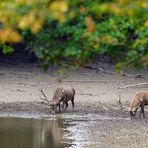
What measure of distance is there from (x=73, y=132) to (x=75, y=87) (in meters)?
8.98

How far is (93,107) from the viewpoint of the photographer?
22859mm

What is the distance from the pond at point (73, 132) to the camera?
15.7m

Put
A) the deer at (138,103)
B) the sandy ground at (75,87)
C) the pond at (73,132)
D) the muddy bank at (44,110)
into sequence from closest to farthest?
1. the pond at (73,132)
2. the muddy bank at (44,110)
3. the deer at (138,103)
4. the sandy ground at (75,87)

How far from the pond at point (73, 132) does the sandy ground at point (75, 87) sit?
1571 millimetres

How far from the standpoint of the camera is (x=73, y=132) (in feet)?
57.5

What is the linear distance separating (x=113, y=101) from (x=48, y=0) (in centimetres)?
1921

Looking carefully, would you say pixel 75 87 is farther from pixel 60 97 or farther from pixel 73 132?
pixel 73 132

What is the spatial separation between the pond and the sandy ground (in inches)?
61.9

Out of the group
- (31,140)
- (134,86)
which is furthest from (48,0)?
(134,86)

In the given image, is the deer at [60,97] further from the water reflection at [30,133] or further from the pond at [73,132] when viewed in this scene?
the water reflection at [30,133]

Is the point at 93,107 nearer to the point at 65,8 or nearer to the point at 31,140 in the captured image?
the point at 31,140

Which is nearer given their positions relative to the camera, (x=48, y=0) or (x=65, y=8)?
(x=65, y=8)

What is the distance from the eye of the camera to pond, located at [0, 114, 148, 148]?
15.7 m

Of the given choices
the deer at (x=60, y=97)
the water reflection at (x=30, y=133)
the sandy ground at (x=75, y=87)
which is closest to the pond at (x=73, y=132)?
the water reflection at (x=30, y=133)
